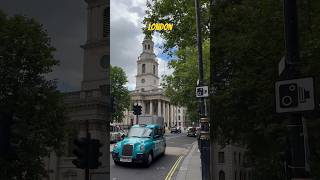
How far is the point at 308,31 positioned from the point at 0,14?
193 inches

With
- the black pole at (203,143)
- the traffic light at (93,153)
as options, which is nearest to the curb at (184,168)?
the black pole at (203,143)

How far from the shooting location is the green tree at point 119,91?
6.10 metres

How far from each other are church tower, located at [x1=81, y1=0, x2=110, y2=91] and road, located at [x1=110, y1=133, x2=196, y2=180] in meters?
1.57

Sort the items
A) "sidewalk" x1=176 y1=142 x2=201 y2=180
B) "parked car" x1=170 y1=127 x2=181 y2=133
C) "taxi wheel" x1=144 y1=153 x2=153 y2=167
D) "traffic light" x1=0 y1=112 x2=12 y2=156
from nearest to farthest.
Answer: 1. "traffic light" x1=0 y1=112 x2=12 y2=156
2. "taxi wheel" x1=144 y1=153 x2=153 y2=167
3. "parked car" x1=170 y1=127 x2=181 y2=133
4. "sidewalk" x1=176 y1=142 x2=201 y2=180

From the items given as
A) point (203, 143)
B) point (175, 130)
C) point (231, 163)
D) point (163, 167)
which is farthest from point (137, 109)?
point (231, 163)

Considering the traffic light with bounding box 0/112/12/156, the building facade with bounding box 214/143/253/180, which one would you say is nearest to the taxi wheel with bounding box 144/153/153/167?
the building facade with bounding box 214/143/253/180

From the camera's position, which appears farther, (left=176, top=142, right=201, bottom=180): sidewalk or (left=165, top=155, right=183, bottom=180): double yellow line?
(left=176, top=142, right=201, bottom=180): sidewalk

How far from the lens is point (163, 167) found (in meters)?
7.33

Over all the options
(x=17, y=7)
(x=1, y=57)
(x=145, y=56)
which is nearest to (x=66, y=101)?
(x=1, y=57)

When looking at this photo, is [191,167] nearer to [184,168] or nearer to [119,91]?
[184,168]

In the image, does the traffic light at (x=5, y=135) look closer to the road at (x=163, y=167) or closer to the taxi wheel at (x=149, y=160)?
the road at (x=163, y=167)

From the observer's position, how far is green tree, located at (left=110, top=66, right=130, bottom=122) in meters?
6.10

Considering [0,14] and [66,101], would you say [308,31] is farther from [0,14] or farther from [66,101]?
[0,14]

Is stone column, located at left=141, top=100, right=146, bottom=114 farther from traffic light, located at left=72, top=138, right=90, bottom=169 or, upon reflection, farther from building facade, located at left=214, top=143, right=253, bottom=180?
traffic light, located at left=72, top=138, right=90, bottom=169
